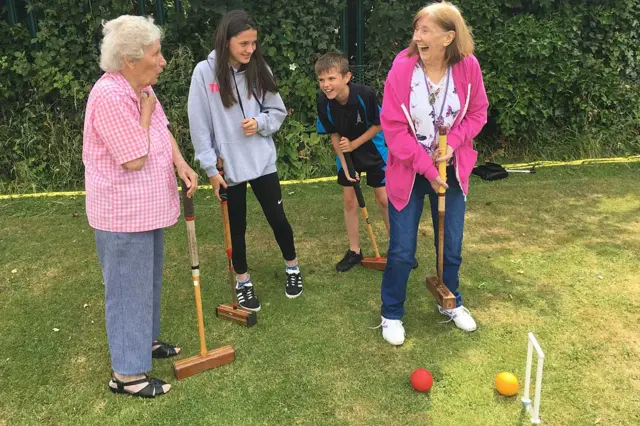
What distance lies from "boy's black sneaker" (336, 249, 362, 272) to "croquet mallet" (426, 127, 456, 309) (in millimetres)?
892

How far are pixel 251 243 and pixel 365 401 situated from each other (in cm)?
223

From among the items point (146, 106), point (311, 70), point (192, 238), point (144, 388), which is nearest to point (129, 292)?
point (192, 238)

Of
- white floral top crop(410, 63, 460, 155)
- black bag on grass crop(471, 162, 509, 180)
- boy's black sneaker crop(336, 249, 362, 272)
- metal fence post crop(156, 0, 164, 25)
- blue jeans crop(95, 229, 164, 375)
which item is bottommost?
boy's black sneaker crop(336, 249, 362, 272)

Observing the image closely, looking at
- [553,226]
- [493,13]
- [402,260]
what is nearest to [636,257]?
[553,226]

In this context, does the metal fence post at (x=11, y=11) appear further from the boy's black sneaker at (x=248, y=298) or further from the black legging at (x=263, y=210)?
the boy's black sneaker at (x=248, y=298)

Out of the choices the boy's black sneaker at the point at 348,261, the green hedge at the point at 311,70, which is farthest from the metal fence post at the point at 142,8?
the boy's black sneaker at the point at 348,261

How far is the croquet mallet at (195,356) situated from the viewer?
3004 millimetres

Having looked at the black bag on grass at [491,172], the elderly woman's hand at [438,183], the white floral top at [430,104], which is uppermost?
the white floral top at [430,104]

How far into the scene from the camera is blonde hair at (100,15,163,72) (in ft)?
8.15

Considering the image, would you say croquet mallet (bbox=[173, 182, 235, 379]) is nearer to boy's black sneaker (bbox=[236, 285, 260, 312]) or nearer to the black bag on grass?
boy's black sneaker (bbox=[236, 285, 260, 312])

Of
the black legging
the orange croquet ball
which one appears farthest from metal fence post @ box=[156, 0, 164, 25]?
the orange croquet ball

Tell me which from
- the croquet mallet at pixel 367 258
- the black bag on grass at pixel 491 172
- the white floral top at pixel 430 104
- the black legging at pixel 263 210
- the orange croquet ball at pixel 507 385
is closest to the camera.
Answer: the orange croquet ball at pixel 507 385

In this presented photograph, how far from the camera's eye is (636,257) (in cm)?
429

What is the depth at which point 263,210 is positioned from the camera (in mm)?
3650
